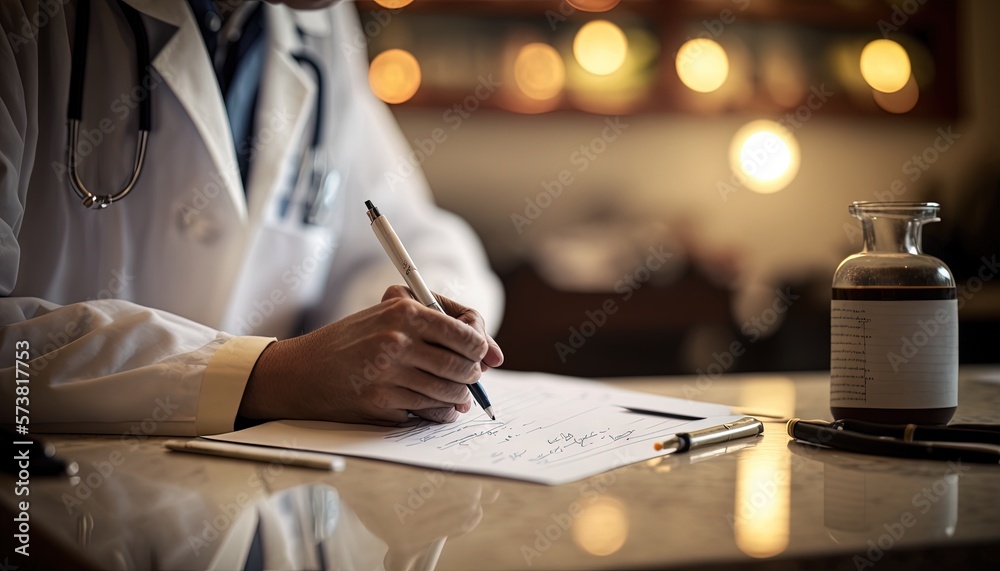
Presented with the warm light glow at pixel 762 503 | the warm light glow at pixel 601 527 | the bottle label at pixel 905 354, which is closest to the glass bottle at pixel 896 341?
the bottle label at pixel 905 354

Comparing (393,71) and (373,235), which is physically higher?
(393,71)

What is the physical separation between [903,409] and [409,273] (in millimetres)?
450

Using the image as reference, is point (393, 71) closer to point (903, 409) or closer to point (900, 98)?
point (900, 98)

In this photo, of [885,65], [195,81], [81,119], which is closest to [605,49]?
[885,65]

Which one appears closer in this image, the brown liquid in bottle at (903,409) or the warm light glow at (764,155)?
the brown liquid in bottle at (903,409)

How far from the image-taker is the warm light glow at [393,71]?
9.78 ft

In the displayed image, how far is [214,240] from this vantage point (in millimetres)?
1115

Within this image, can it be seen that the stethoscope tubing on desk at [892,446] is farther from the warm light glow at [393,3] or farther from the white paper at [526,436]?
the warm light glow at [393,3]

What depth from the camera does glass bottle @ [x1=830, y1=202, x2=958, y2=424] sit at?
670mm

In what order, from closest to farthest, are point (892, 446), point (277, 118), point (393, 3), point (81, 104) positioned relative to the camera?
point (892, 446) → point (81, 104) → point (277, 118) → point (393, 3)

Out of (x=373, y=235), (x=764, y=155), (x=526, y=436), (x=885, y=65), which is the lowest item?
(x=526, y=436)

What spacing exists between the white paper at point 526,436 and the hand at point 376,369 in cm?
2

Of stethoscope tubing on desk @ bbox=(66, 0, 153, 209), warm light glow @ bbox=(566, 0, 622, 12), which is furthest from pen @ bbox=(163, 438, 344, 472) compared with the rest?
warm light glow @ bbox=(566, 0, 622, 12)

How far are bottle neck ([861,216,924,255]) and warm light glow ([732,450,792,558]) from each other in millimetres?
229
